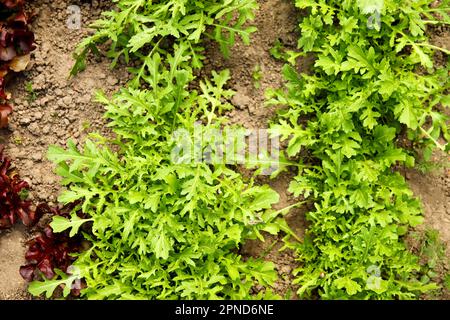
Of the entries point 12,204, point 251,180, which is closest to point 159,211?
point 251,180

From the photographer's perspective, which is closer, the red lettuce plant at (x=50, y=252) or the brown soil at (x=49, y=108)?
the red lettuce plant at (x=50, y=252)

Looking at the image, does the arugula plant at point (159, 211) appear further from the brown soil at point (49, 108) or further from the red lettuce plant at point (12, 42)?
the red lettuce plant at point (12, 42)

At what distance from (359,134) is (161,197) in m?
1.37

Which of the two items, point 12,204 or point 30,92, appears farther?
point 30,92

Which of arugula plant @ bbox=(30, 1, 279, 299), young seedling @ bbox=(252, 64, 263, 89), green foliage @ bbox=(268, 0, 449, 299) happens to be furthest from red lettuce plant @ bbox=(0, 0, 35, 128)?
green foliage @ bbox=(268, 0, 449, 299)

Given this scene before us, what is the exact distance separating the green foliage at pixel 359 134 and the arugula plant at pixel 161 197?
367 millimetres

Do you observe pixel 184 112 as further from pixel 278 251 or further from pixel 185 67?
pixel 278 251

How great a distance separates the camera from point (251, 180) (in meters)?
4.05

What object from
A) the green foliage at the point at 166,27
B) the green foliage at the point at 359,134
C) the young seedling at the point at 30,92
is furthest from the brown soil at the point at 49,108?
the green foliage at the point at 359,134

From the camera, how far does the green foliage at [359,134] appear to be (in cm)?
394

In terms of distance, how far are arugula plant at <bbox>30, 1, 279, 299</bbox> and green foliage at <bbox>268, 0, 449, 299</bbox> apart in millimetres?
367

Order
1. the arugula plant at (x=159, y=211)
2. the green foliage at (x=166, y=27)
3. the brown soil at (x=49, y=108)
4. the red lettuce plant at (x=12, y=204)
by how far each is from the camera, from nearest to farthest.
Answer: the arugula plant at (x=159, y=211) → the green foliage at (x=166, y=27) → the red lettuce plant at (x=12, y=204) → the brown soil at (x=49, y=108)

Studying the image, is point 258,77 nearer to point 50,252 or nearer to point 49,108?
point 49,108

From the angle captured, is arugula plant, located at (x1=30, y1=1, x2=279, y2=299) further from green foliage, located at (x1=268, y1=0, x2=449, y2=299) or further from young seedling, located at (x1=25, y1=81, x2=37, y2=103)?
young seedling, located at (x1=25, y1=81, x2=37, y2=103)
